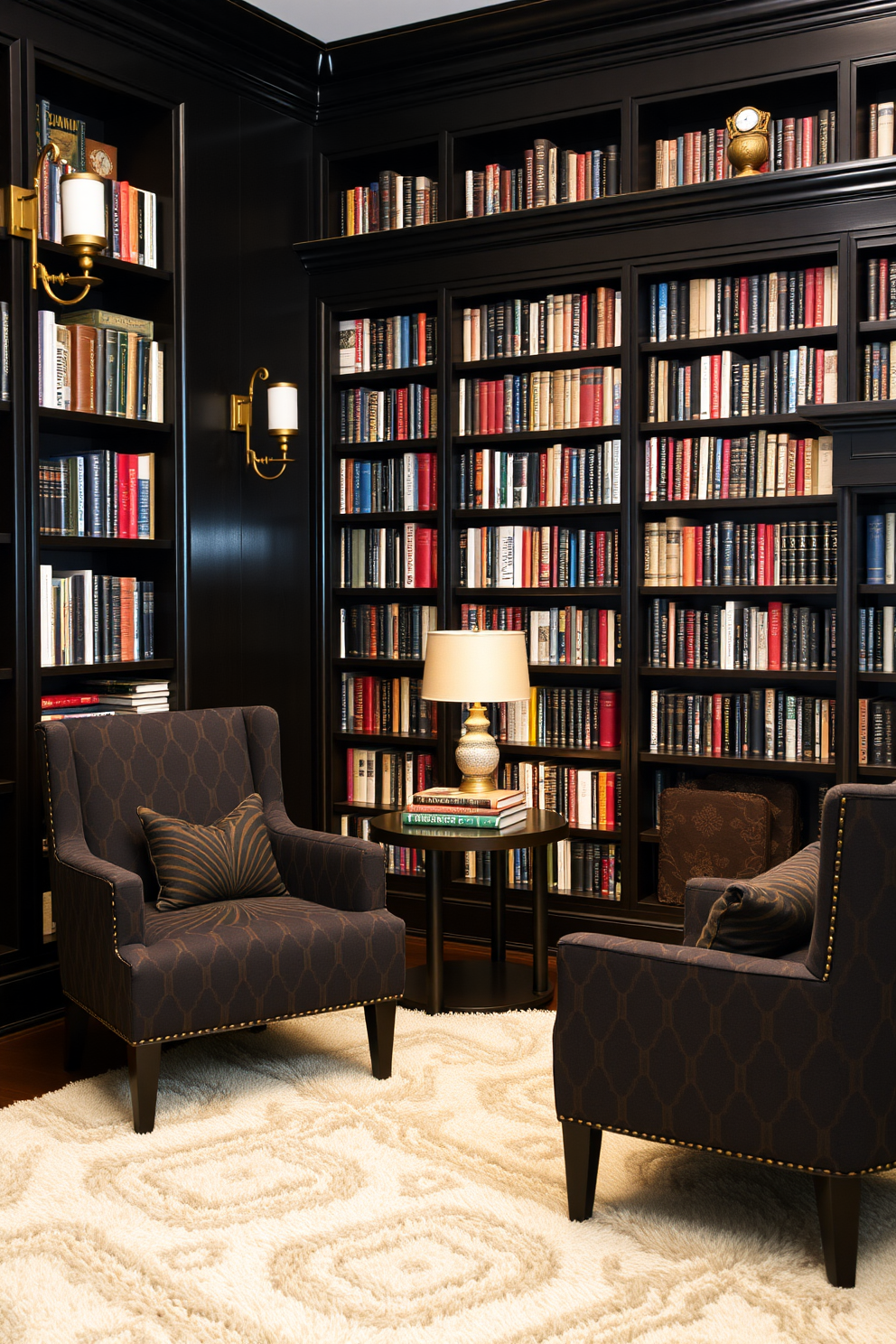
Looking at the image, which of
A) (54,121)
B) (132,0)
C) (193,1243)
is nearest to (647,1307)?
(193,1243)

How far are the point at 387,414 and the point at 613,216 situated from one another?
1.12 m

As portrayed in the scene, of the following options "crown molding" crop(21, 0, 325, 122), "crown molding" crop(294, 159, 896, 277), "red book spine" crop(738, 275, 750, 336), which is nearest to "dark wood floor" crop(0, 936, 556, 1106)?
"red book spine" crop(738, 275, 750, 336)

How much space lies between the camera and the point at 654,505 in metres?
4.27

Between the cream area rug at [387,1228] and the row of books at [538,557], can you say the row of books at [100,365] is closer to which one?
the row of books at [538,557]

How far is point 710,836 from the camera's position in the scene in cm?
409

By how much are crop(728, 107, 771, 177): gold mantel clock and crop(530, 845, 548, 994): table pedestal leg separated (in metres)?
2.25

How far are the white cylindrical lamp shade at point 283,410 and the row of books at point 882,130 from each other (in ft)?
6.66

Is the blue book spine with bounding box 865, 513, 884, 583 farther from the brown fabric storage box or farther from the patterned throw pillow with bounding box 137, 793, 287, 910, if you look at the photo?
the patterned throw pillow with bounding box 137, 793, 287, 910

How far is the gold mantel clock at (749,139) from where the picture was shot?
3.97 meters

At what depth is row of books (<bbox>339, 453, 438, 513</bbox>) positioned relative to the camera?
4695mm

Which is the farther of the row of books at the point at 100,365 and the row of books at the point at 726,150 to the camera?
the row of books at the point at 726,150

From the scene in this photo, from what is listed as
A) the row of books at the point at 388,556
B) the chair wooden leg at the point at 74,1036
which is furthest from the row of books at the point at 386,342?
the chair wooden leg at the point at 74,1036

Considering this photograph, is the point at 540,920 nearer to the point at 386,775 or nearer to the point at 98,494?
the point at 386,775

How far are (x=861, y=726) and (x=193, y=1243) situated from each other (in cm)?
246
